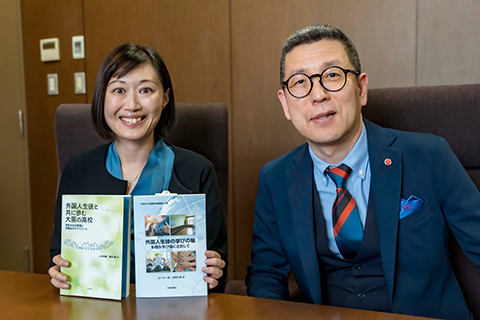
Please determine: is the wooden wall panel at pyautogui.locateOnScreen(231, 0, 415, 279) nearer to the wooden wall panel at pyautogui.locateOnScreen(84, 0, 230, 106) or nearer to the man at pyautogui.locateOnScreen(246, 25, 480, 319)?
the wooden wall panel at pyautogui.locateOnScreen(84, 0, 230, 106)

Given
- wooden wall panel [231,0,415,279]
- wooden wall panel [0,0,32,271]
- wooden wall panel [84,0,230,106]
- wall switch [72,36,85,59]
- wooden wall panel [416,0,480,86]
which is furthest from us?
wooden wall panel [0,0,32,271]

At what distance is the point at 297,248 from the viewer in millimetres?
1271

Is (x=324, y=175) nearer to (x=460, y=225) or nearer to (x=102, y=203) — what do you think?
(x=460, y=225)

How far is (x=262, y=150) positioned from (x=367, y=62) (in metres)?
0.82

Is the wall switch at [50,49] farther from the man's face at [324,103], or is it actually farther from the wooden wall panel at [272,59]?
the man's face at [324,103]

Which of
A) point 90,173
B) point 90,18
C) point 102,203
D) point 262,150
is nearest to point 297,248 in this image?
point 102,203

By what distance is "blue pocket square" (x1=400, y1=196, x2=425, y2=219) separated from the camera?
3.96 feet

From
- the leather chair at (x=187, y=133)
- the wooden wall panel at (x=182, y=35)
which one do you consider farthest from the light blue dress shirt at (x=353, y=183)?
the wooden wall panel at (x=182, y=35)

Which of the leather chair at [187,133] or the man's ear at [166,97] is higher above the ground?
the man's ear at [166,97]

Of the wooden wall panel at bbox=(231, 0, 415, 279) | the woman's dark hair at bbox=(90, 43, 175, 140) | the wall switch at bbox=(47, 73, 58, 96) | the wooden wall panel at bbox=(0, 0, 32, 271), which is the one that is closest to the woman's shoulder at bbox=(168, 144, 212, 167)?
the woman's dark hair at bbox=(90, 43, 175, 140)

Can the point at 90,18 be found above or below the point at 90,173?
above

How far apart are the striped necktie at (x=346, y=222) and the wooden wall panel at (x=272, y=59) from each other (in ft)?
4.24

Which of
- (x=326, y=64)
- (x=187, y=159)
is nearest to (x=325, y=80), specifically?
(x=326, y=64)

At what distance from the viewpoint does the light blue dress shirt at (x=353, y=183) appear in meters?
1.27
